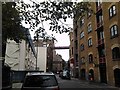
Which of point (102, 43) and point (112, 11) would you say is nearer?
point (112, 11)

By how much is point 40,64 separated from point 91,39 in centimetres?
6331

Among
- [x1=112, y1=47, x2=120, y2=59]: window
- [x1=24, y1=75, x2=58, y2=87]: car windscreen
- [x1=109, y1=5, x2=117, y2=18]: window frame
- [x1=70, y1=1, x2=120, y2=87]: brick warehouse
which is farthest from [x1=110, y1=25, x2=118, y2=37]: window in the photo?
[x1=24, y1=75, x2=58, y2=87]: car windscreen

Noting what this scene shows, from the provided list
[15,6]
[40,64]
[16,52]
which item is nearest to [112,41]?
[16,52]

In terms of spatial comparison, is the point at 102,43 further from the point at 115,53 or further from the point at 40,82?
the point at 40,82

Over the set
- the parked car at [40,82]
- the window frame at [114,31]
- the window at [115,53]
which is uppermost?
the window frame at [114,31]

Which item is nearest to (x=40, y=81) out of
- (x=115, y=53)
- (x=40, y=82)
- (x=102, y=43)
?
(x=40, y=82)

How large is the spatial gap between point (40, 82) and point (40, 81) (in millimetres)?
44

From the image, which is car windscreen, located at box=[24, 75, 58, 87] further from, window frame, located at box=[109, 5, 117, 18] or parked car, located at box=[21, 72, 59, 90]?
window frame, located at box=[109, 5, 117, 18]

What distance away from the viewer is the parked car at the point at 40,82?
1052cm

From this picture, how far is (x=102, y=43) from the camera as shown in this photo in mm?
40531

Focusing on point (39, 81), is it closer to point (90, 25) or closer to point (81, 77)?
point (90, 25)

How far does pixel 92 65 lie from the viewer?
4659 centimetres

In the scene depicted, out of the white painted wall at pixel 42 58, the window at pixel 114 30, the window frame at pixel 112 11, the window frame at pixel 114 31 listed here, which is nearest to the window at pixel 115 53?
the window frame at pixel 114 31

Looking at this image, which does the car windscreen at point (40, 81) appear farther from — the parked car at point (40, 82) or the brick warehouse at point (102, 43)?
the brick warehouse at point (102, 43)
